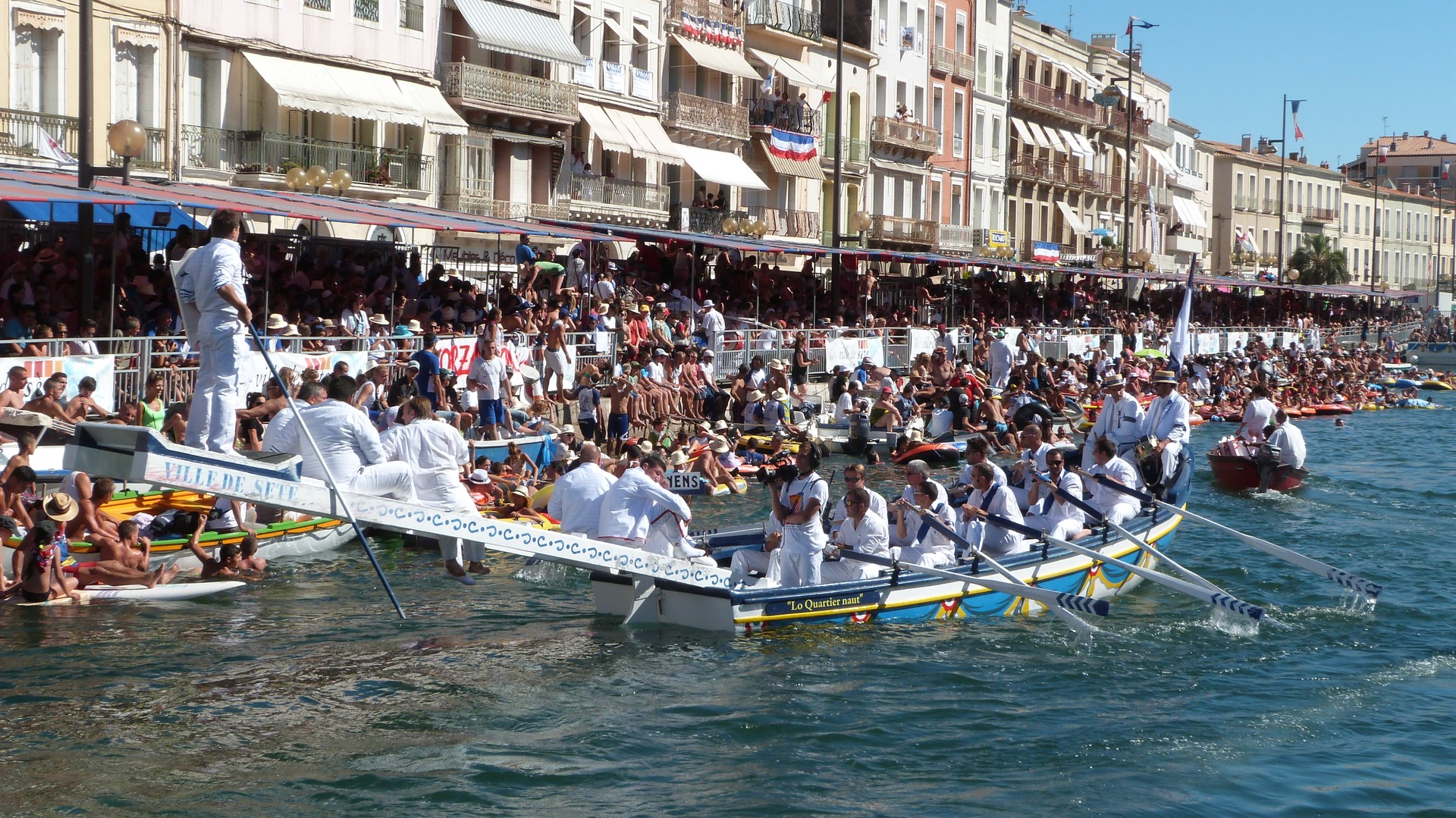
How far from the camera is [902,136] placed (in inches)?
2285

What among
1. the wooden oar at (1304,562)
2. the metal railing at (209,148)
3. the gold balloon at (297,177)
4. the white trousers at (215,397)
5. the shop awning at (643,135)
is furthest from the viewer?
the shop awning at (643,135)

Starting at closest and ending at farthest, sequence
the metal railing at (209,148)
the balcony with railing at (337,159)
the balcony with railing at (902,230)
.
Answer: the metal railing at (209,148) < the balcony with railing at (337,159) < the balcony with railing at (902,230)

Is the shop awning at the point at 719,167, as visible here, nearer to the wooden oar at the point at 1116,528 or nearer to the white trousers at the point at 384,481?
the wooden oar at the point at 1116,528

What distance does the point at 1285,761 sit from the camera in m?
12.7

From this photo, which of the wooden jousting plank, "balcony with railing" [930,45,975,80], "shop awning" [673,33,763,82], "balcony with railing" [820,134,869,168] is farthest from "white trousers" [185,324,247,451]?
"balcony with railing" [930,45,975,80]

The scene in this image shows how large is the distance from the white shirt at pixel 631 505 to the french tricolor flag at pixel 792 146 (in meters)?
35.9

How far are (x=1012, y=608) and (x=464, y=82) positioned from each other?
79.9ft

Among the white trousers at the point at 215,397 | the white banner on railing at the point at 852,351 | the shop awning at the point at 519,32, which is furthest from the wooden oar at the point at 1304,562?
the shop awning at the point at 519,32

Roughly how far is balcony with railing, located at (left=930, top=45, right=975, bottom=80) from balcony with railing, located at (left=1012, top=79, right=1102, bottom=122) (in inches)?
200

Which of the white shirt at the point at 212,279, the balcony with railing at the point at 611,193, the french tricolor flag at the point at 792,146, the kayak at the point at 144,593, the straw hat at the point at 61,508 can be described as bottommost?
the kayak at the point at 144,593

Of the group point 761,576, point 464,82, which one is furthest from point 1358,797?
point 464,82

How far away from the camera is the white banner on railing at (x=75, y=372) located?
17734 millimetres

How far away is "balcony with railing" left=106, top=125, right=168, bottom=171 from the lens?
1152 inches

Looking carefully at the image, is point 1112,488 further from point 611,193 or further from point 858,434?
point 611,193
